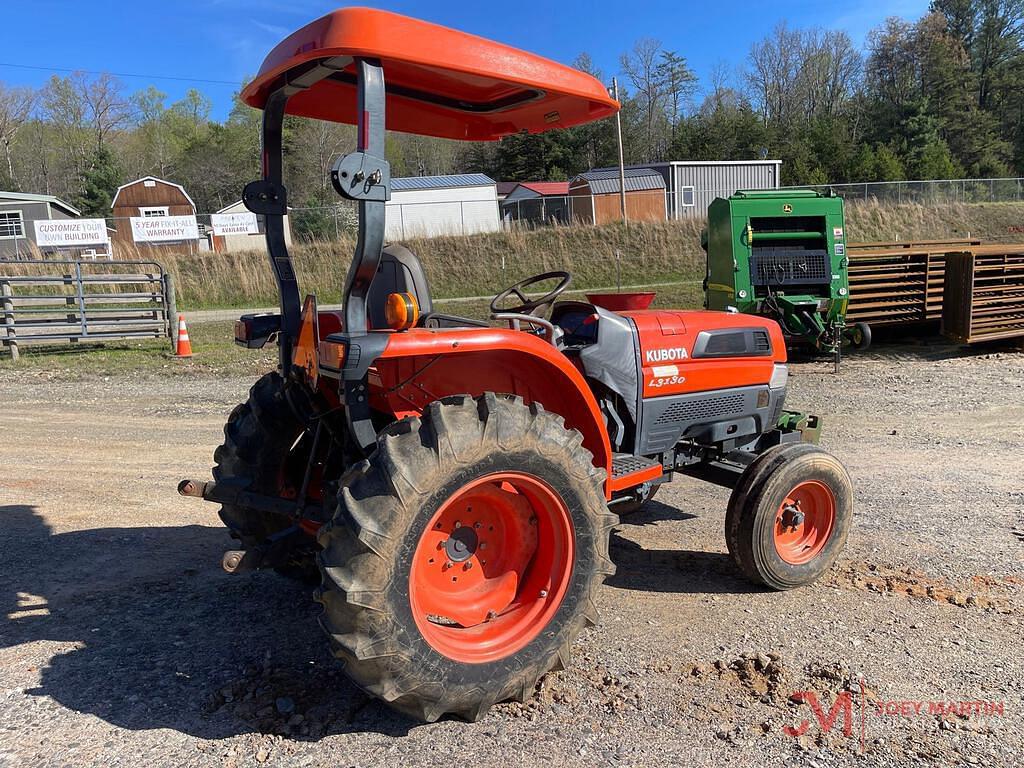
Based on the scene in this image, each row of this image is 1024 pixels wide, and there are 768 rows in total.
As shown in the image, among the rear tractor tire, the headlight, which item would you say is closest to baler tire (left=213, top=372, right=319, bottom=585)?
the rear tractor tire

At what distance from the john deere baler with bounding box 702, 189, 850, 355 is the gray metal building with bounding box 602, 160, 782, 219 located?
26.4 metres

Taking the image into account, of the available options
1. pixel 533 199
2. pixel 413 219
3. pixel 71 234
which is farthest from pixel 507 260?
pixel 533 199

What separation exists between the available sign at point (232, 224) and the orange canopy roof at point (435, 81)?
26834 millimetres

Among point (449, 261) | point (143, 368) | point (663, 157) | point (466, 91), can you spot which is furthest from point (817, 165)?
point (466, 91)

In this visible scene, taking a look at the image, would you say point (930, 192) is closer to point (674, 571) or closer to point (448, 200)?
point (448, 200)

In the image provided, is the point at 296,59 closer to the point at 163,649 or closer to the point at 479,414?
the point at 479,414

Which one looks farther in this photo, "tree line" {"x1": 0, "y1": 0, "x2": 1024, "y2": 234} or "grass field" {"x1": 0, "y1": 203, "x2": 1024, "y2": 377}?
"tree line" {"x1": 0, "y1": 0, "x2": 1024, "y2": 234}

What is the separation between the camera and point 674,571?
4.05m

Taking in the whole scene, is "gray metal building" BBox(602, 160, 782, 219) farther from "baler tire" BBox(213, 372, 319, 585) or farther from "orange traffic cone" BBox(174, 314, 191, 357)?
"baler tire" BBox(213, 372, 319, 585)

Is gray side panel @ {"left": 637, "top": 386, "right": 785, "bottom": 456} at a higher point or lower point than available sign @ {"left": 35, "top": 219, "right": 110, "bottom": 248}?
lower

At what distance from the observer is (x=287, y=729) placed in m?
2.67

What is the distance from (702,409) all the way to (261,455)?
7.01 ft

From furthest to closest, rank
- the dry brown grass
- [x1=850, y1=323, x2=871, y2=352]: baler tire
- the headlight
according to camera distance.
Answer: the dry brown grass, [x1=850, y1=323, x2=871, y2=352]: baler tire, the headlight

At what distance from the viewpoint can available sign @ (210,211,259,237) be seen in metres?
29.0
